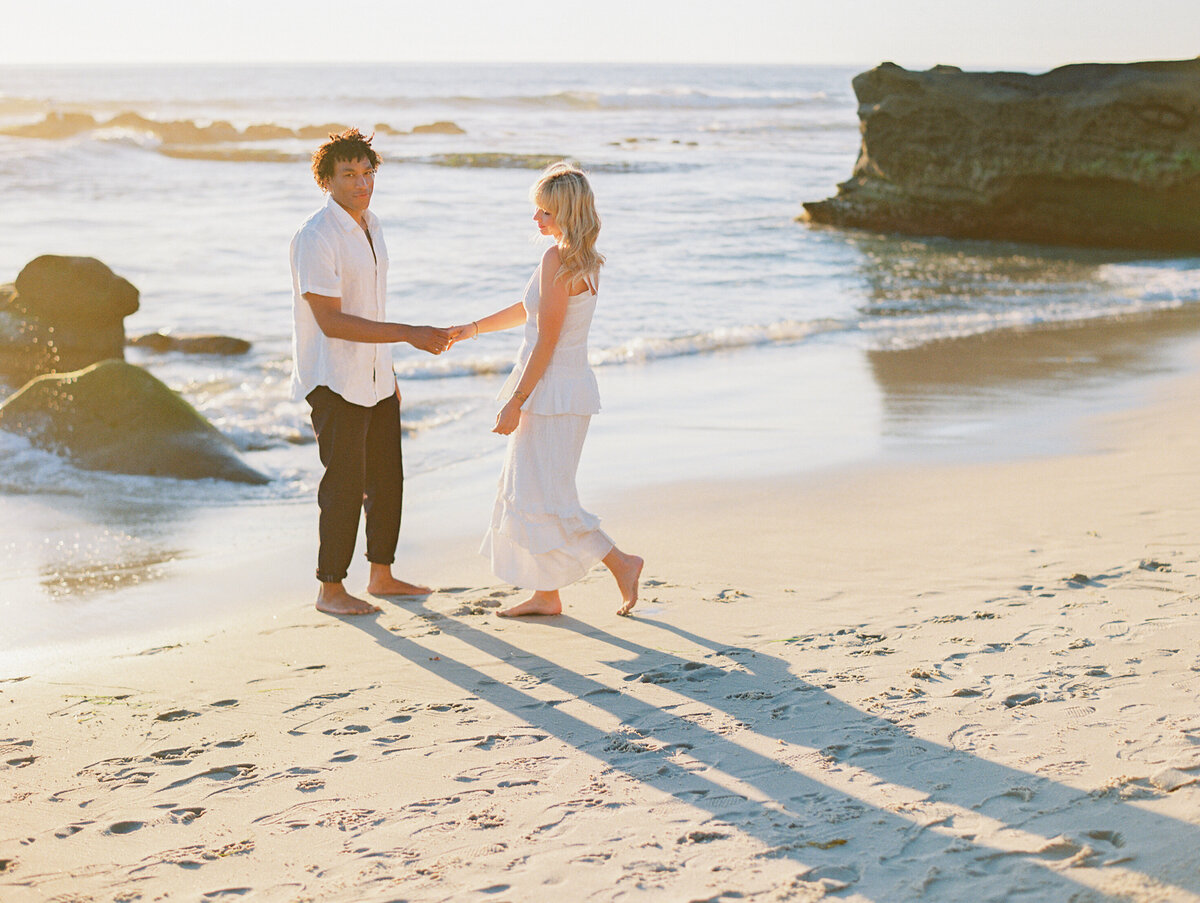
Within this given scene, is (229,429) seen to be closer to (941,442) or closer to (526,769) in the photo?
(941,442)

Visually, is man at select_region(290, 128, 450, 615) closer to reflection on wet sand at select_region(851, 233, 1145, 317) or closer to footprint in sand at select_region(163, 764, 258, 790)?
footprint in sand at select_region(163, 764, 258, 790)

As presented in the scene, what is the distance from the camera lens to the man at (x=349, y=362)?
14.3 ft

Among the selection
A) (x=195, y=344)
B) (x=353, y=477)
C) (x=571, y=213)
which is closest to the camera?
(x=571, y=213)

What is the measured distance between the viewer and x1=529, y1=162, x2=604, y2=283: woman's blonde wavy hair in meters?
3.96

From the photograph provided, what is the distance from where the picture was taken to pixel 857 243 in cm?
1952

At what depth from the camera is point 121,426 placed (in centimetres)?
686

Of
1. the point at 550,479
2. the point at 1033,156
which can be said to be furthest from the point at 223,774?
the point at 1033,156

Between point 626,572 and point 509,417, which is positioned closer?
point 509,417

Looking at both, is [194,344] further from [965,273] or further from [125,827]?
[965,273]

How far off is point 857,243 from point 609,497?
14.5 metres

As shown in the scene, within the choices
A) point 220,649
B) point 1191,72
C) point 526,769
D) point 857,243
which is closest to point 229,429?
point 220,649

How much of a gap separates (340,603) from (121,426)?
3036 millimetres

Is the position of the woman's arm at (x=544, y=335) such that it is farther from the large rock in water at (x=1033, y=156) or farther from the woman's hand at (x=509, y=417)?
the large rock in water at (x=1033, y=156)

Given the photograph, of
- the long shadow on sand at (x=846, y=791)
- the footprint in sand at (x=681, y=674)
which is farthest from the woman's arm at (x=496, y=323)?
the footprint in sand at (x=681, y=674)
